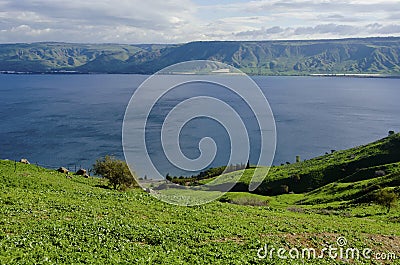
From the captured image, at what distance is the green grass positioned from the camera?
17859 millimetres

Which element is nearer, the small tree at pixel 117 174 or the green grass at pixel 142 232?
the green grass at pixel 142 232

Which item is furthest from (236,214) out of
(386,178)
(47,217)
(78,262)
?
(386,178)

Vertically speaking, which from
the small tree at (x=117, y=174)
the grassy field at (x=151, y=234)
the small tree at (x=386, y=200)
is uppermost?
the grassy field at (x=151, y=234)

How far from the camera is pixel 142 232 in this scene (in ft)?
72.4

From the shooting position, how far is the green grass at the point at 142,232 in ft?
58.6

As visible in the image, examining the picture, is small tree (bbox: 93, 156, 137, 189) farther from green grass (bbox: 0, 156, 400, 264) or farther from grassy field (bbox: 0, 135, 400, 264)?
green grass (bbox: 0, 156, 400, 264)

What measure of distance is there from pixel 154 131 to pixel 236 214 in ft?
473

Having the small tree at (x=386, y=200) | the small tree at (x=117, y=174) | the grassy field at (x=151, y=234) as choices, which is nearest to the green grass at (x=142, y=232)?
the grassy field at (x=151, y=234)

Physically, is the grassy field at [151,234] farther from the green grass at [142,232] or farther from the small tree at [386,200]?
the small tree at [386,200]

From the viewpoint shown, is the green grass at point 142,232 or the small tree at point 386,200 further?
the small tree at point 386,200

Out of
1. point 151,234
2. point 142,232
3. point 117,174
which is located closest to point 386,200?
point 117,174

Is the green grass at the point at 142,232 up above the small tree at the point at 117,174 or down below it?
above

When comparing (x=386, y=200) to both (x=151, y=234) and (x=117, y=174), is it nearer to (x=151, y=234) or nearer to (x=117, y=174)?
(x=117, y=174)

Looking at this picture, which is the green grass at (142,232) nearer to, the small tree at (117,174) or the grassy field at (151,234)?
the grassy field at (151,234)
